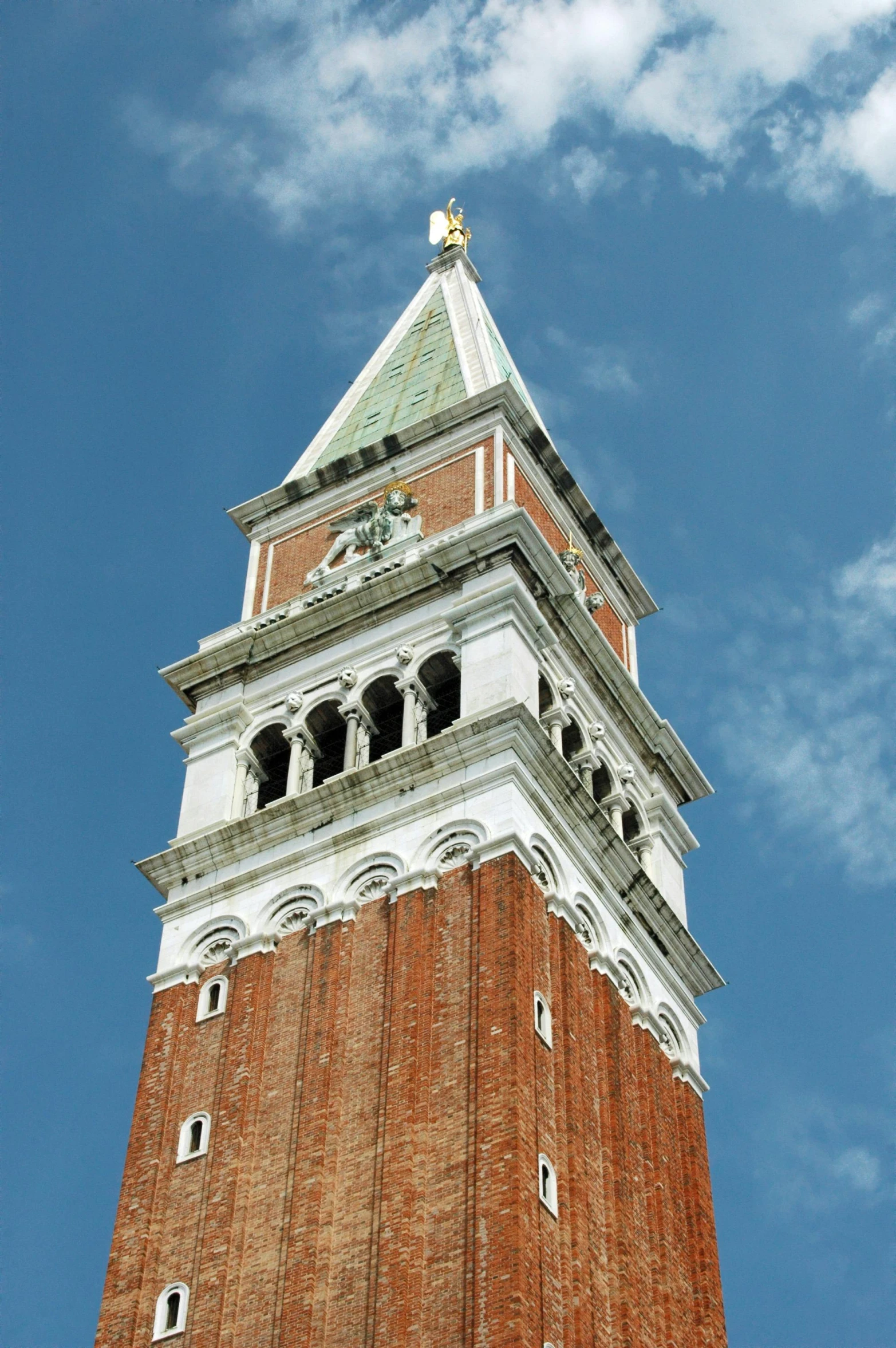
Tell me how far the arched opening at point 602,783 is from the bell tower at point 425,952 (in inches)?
2.7

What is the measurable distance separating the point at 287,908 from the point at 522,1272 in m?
13.8

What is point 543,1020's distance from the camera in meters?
51.8

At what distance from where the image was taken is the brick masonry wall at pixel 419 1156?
4644 centimetres

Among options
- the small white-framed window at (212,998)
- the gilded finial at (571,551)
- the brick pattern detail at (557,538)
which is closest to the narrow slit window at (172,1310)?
the small white-framed window at (212,998)

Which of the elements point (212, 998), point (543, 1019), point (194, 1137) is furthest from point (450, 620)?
point (194, 1137)

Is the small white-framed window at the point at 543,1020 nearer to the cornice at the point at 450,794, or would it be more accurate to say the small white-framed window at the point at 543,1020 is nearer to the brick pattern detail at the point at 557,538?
the cornice at the point at 450,794

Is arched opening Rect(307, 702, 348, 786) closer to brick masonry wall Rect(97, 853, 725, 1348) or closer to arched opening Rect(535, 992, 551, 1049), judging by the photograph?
brick masonry wall Rect(97, 853, 725, 1348)

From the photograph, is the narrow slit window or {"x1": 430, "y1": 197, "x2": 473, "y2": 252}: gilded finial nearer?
the narrow slit window

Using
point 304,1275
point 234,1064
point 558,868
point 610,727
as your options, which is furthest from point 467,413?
point 304,1275

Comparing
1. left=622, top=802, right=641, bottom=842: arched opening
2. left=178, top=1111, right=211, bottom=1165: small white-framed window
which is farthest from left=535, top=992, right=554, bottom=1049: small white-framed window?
left=622, top=802, right=641, bottom=842: arched opening

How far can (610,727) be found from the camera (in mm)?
64500

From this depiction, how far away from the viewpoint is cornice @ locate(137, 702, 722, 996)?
56219mm

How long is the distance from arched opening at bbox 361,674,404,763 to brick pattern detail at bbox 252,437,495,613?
5.85 metres

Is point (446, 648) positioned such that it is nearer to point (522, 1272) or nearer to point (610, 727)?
point (610, 727)
